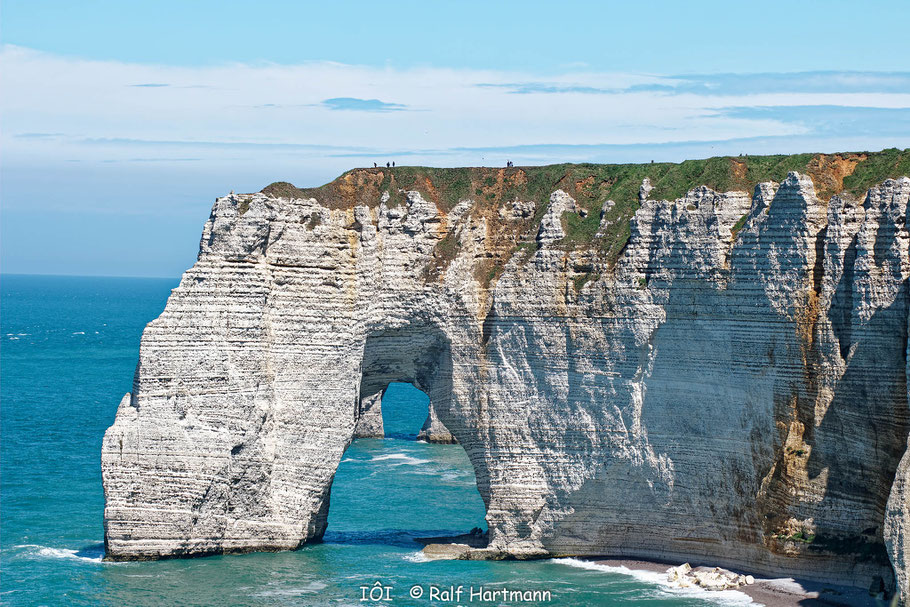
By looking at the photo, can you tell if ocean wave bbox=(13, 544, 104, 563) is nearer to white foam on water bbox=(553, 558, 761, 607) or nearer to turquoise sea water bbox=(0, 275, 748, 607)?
turquoise sea water bbox=(0, 275, 748, 607)

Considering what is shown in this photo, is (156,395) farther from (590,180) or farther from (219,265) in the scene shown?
(590,180)

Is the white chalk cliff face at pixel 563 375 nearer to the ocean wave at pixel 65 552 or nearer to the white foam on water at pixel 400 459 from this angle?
the ocean wave at pixel 65 552

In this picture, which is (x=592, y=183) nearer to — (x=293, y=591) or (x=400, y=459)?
(x=293, y=591)

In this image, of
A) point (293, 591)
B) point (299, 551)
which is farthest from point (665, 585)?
point (299, 551)

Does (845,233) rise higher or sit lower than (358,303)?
higher

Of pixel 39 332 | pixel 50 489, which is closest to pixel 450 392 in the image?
pixel 50 489
